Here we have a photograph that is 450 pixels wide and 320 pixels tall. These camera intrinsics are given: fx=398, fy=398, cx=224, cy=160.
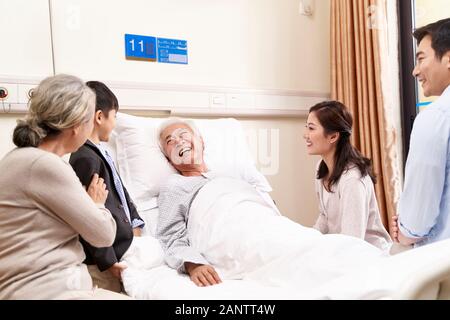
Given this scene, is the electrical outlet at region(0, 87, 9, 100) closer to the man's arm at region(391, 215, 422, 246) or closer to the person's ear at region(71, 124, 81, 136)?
the person's ear at region(71, 124, 81, 136)

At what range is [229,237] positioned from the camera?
1.49 meters

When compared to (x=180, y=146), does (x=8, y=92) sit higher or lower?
higher

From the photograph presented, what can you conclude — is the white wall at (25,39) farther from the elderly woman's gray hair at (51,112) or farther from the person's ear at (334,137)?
the person's ear at (334,137)

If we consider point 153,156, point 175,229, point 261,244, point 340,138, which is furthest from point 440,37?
point 153,156

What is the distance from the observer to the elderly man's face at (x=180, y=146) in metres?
2.10

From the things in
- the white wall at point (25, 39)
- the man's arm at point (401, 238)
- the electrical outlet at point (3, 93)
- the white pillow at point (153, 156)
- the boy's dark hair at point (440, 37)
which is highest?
the white wall at point (25, 39)

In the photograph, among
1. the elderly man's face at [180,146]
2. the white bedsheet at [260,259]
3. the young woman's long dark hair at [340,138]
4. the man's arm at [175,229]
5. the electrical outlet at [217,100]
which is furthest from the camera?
the electrical outlet at [217,100]

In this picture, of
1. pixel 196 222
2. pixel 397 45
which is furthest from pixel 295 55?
pixel 196 222

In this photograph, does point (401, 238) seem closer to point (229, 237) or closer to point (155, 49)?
point (229, 237)

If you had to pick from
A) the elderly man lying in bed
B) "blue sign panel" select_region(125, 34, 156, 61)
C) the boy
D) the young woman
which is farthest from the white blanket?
"blue sign panel" select_region(125, 34, 156, 61)

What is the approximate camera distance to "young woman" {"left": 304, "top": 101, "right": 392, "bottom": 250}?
187cm

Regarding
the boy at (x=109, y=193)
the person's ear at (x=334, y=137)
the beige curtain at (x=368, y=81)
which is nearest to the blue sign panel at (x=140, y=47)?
the boy at (x=109, y=193)

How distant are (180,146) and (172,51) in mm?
646

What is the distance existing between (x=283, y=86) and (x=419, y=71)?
1.38 metres
